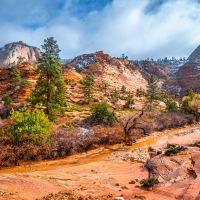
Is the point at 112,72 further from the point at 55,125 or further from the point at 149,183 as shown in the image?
the point at 149,183

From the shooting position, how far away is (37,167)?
725 inches

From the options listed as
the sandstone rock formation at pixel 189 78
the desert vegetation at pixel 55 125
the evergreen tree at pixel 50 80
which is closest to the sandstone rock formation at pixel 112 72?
the sandstone rock formation at pixel 189 78

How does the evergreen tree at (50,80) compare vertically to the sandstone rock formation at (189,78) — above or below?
below

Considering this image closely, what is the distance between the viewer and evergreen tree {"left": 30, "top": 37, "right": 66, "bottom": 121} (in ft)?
99.8

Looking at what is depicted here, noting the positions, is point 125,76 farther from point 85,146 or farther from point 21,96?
point 85,146

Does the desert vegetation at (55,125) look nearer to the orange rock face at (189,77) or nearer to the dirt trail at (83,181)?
the dirt trail at (83,181)

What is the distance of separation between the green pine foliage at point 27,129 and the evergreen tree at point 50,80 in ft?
29.6

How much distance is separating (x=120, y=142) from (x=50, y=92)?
567 inches

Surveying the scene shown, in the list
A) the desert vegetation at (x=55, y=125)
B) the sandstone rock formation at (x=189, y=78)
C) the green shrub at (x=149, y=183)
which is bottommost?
the green shrub at (x=149, y=183)

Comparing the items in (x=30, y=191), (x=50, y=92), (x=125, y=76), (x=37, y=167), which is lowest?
(x=37, y=167)

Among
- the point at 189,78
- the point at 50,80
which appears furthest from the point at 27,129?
the point at 189,78

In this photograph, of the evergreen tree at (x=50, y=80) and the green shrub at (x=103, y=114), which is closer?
the evergreen tree at (x=50, y=80)

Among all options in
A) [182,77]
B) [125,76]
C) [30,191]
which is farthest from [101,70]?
[30,191]

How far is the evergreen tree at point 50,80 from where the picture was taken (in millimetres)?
30406
